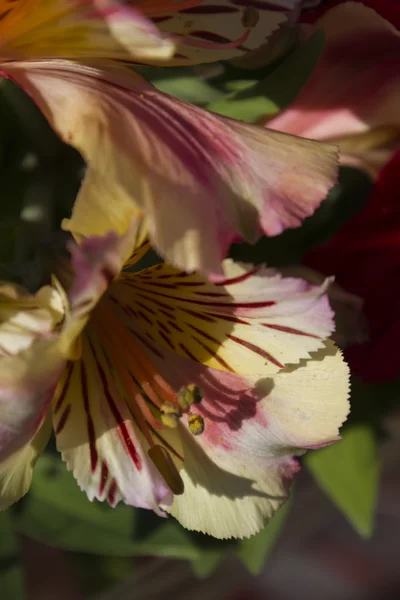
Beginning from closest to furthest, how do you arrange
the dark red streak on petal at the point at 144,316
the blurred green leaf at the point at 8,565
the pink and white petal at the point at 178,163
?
the pink and white petal at the point at 178,163, the dark red streak on petal at the point at 144,316, the blurred green leaf at the point at 8,565

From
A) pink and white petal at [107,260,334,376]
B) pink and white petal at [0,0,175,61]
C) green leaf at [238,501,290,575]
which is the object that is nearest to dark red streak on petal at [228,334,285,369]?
pink and white petal at [107,260,334,376]

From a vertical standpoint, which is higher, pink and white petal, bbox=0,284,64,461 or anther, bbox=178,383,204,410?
pink and white petal, bbox=0,284,64,461

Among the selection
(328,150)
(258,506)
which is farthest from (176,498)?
(328,150)

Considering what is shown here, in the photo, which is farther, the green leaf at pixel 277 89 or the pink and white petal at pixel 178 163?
the green leaf at pixel 277 89

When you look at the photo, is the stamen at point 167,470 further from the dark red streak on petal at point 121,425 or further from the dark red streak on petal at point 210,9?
the dark red streak on petal at point 210,9

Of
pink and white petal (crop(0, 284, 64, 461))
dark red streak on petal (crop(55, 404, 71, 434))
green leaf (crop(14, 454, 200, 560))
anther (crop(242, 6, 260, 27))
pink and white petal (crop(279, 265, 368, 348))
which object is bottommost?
green leaf (crop(14, 454, 200, 560))

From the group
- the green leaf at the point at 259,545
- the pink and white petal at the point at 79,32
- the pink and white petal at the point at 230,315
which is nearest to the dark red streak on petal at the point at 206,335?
the pink and white petal at the point at 230,315

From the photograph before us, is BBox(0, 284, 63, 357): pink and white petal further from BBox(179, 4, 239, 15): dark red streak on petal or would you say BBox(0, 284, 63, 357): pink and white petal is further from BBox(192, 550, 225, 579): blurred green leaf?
BBox(192, 550, 225, 579): blurred green leaf

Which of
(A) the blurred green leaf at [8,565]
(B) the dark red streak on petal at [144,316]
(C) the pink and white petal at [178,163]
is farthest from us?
(A) the blurred green leaf at [8,565]
